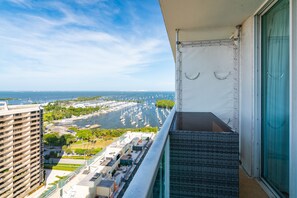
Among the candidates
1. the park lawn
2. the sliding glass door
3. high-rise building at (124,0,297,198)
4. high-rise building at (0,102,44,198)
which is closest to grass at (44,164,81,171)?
high-rise building at (0,102,44,198)

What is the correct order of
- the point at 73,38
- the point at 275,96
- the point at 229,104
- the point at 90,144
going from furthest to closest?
1. the point at 73,38
2. the point at 90,144
3. the point at 229,104
4. the point at 275,96

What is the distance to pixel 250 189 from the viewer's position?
1769 millimetres

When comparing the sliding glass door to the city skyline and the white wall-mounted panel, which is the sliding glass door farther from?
the city skyline

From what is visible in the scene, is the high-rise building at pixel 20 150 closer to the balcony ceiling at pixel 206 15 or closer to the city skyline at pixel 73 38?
the city skyline at pixel 73 38

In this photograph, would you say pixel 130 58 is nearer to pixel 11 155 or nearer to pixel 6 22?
pixel 6 22

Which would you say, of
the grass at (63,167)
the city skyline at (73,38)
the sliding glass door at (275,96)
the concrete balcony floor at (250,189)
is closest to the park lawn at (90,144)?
the grass at (63,167)

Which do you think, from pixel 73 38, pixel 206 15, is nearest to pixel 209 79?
pixel 206 15

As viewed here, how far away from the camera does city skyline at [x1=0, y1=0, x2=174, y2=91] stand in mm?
10727

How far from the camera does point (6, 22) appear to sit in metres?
10.7

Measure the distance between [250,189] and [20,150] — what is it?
352 inches

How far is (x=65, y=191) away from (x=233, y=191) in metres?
6.01

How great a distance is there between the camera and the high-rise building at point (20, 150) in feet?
21.4

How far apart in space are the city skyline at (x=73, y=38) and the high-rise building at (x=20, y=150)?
716 centimetres

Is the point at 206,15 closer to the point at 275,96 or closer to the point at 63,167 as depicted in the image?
the point at 275,96
